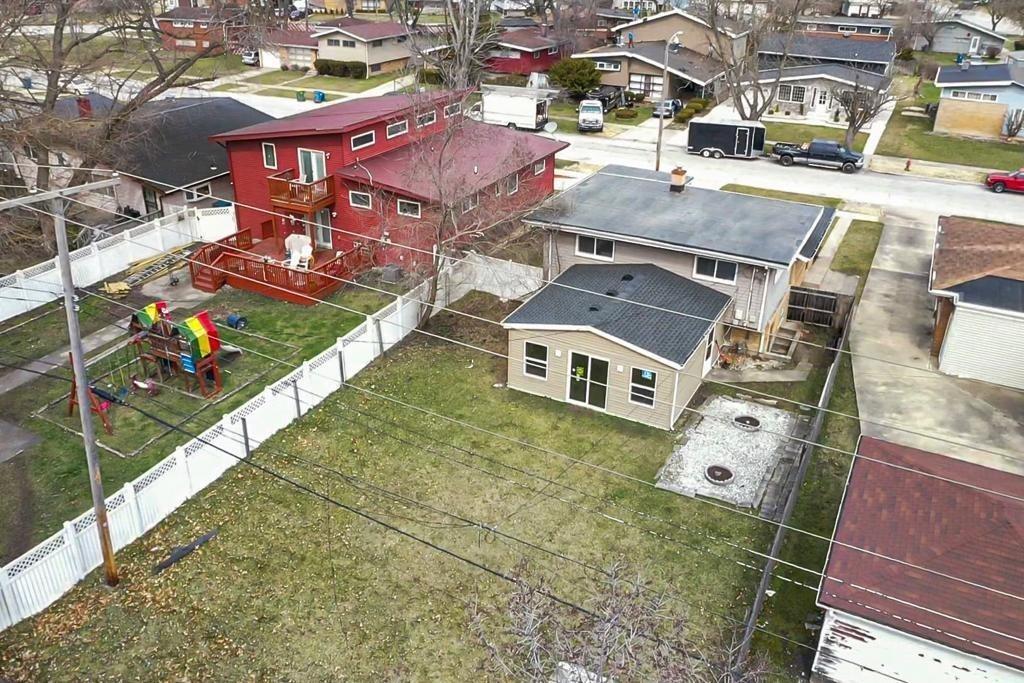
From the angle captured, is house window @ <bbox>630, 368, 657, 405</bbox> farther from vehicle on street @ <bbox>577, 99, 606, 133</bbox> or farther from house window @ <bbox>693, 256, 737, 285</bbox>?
vehicle on street @ <bbox>577, 99, 606, 133</bbox>

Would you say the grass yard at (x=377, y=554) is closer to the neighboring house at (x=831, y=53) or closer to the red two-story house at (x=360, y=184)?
the red two-story house at (x=360, y=184)

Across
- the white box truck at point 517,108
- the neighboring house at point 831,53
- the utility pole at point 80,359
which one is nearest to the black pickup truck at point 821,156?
the white box truck at point 517,108

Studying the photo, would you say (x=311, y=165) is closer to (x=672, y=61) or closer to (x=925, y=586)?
(x=925, y=586)

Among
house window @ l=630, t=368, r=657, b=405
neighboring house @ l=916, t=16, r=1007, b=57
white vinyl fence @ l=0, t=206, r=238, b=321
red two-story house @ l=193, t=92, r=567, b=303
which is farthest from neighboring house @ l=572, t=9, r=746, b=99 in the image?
house window @ l=630, t=368, r=657, b=405

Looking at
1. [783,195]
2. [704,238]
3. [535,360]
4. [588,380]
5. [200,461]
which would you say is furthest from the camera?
[783,195]

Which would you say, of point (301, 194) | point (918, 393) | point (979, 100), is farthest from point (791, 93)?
point (301, 194)

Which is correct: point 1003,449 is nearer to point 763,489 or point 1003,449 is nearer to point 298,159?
point 763,489
